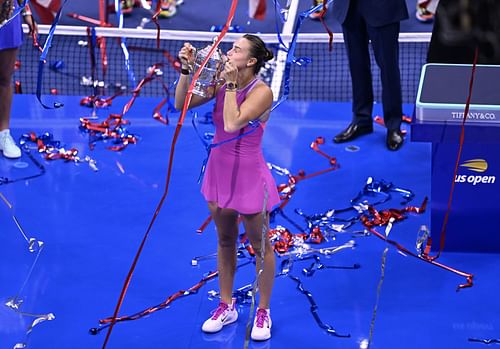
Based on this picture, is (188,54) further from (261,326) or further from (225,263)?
(261,326)

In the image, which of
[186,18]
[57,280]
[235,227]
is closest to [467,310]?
[235,227]

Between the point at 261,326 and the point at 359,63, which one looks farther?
the point at 359,63

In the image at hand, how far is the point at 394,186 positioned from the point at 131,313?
2138 millimetres

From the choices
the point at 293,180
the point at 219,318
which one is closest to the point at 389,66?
the point at 293,180

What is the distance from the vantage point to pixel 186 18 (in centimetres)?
912

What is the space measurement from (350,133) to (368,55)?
583mm

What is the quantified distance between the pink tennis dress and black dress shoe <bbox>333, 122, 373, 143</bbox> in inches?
100

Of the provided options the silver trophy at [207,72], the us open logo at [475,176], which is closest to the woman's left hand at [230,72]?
the silver trophy at [207,72]

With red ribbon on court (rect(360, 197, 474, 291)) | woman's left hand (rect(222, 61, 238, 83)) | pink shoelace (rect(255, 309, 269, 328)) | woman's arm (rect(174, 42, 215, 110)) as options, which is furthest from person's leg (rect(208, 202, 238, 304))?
red ribbon on court (rect(360, 197, 474, 291))

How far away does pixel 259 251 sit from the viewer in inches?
182

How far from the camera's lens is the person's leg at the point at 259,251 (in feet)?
14.9

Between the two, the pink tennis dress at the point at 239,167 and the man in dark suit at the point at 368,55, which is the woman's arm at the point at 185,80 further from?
the man in dark suit at the point at 368,55

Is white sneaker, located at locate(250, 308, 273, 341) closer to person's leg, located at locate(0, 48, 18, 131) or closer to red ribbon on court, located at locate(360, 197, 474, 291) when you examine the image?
red ribbon on court, located at locate(360, 197, 474, 291)

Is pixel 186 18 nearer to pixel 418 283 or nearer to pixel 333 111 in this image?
pixel 333 111
